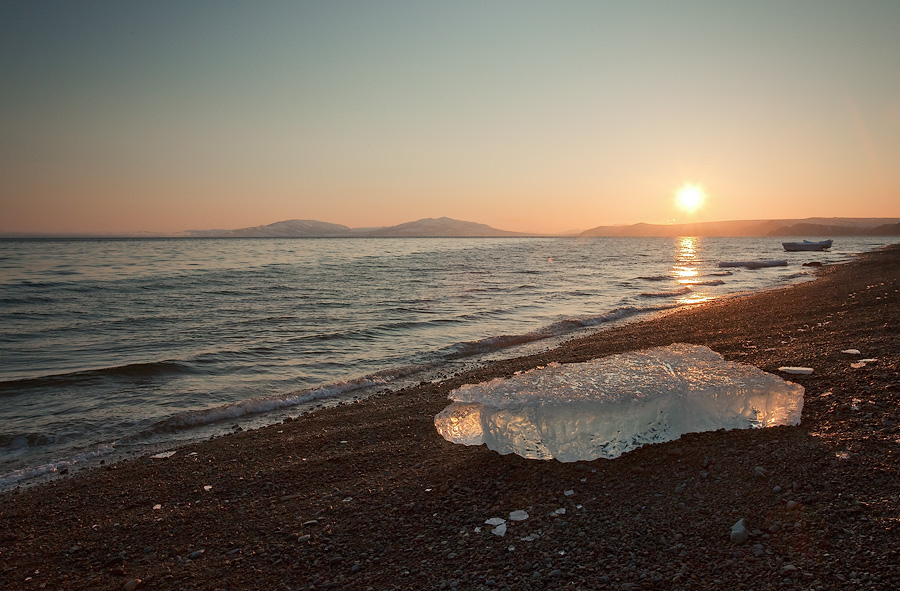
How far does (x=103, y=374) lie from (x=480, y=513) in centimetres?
959

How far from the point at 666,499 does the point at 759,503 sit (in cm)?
60

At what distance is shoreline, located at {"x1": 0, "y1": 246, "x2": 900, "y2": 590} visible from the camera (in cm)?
292

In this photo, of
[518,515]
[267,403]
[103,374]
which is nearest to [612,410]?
[518,515]

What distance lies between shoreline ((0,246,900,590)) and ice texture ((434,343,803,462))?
14cm

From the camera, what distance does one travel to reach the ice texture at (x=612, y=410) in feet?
14.4

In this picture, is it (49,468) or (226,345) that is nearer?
(49,468)

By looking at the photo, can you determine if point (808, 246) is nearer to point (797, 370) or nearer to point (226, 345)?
point (797, 370)

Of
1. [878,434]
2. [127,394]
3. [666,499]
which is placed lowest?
[127,394]

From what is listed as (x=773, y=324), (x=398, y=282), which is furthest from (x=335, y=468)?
(x=398, y=282)

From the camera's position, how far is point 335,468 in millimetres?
5016

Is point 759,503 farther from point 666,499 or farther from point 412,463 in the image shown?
point 412,463

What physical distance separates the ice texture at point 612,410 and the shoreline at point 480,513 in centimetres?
14

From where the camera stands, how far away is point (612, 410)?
440cm

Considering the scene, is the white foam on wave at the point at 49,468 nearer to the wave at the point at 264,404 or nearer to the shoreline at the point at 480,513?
the shoreline at the point at 480,513
